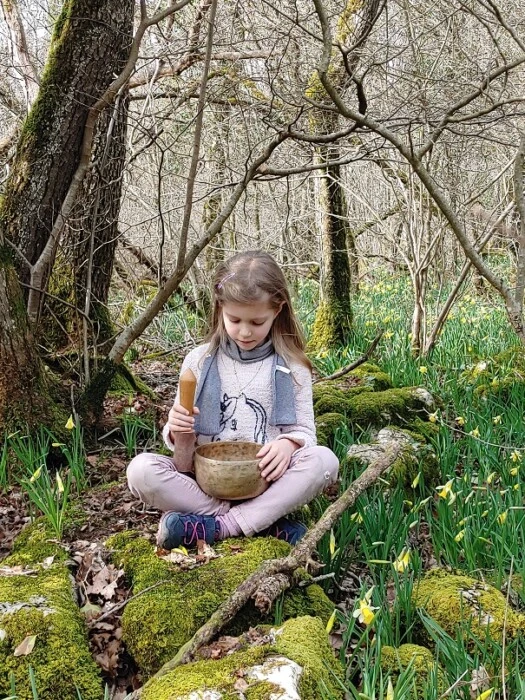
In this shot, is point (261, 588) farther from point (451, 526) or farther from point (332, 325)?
point (332, 325)

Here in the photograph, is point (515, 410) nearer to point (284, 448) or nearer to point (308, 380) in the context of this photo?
point (308, 380)

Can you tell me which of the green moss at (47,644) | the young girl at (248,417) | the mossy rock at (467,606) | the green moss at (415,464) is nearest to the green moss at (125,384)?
the young girl at (248,417)

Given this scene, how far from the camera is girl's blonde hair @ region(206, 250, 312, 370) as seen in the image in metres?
2.63

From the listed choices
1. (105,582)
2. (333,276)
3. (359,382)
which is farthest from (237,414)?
(333,276)

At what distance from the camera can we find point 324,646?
67.1 inches

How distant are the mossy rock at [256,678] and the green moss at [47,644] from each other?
0.86ft

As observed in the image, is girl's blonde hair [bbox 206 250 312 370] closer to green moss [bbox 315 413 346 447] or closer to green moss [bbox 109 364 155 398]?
green moss [bbox 315 413 346 447]

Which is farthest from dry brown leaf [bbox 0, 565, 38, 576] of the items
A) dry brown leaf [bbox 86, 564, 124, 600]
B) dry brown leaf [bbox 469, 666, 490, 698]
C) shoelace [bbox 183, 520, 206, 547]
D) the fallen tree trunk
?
dry brown leaf [bbox 469, 666, 490, 698]

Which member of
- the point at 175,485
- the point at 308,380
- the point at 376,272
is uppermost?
the point at 376,272

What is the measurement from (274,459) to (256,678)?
1.05 metres

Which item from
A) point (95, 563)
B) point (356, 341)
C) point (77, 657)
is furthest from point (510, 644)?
point (356, 341)

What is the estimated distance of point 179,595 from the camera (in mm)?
2004

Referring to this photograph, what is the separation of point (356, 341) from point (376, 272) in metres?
5.27

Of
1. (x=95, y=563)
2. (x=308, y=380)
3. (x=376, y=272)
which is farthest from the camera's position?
(x=376, y=272)
